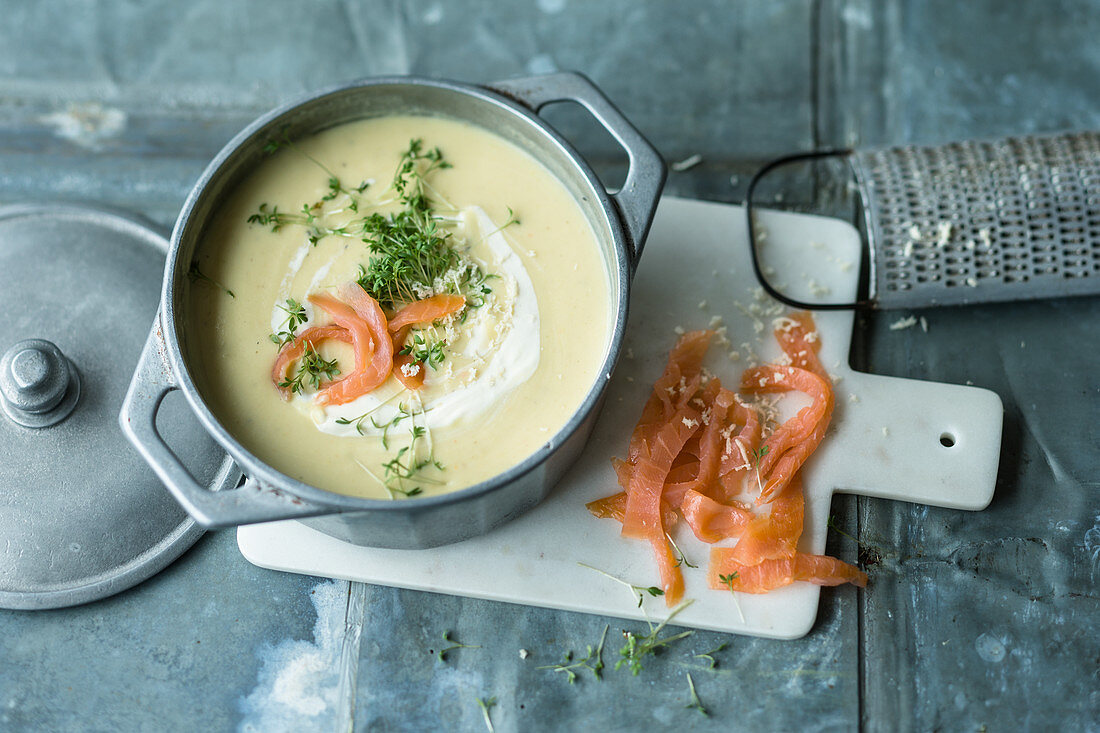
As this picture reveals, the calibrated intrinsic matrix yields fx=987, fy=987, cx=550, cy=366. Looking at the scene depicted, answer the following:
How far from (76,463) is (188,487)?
1.52 feet

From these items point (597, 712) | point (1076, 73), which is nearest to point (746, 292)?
point (597, 712)

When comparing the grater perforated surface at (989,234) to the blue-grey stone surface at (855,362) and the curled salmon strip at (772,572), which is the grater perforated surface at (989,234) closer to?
the blue-grey stone surface at (855,362)

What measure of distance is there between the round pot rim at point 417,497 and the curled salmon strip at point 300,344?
16cm

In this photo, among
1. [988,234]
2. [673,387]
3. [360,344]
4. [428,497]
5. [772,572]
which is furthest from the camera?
[988,234]

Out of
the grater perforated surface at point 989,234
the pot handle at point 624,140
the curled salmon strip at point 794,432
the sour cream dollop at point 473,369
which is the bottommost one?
the curled salmon strip at point 794,432

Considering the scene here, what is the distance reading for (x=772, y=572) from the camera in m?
1.92

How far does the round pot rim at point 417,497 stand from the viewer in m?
1.63

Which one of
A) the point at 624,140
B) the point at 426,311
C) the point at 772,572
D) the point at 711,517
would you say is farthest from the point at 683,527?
the point at 624,140

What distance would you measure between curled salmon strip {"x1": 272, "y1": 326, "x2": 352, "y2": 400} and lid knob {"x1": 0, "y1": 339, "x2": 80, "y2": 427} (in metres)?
0.46

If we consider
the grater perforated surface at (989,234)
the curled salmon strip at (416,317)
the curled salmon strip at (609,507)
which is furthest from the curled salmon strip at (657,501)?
the grater perforated surface at (989,234)

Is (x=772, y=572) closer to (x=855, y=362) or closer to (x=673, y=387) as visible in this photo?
(x=673, y=387)

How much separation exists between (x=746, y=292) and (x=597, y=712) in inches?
37.2

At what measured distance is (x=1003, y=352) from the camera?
2.21m

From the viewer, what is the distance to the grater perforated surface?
214cm
